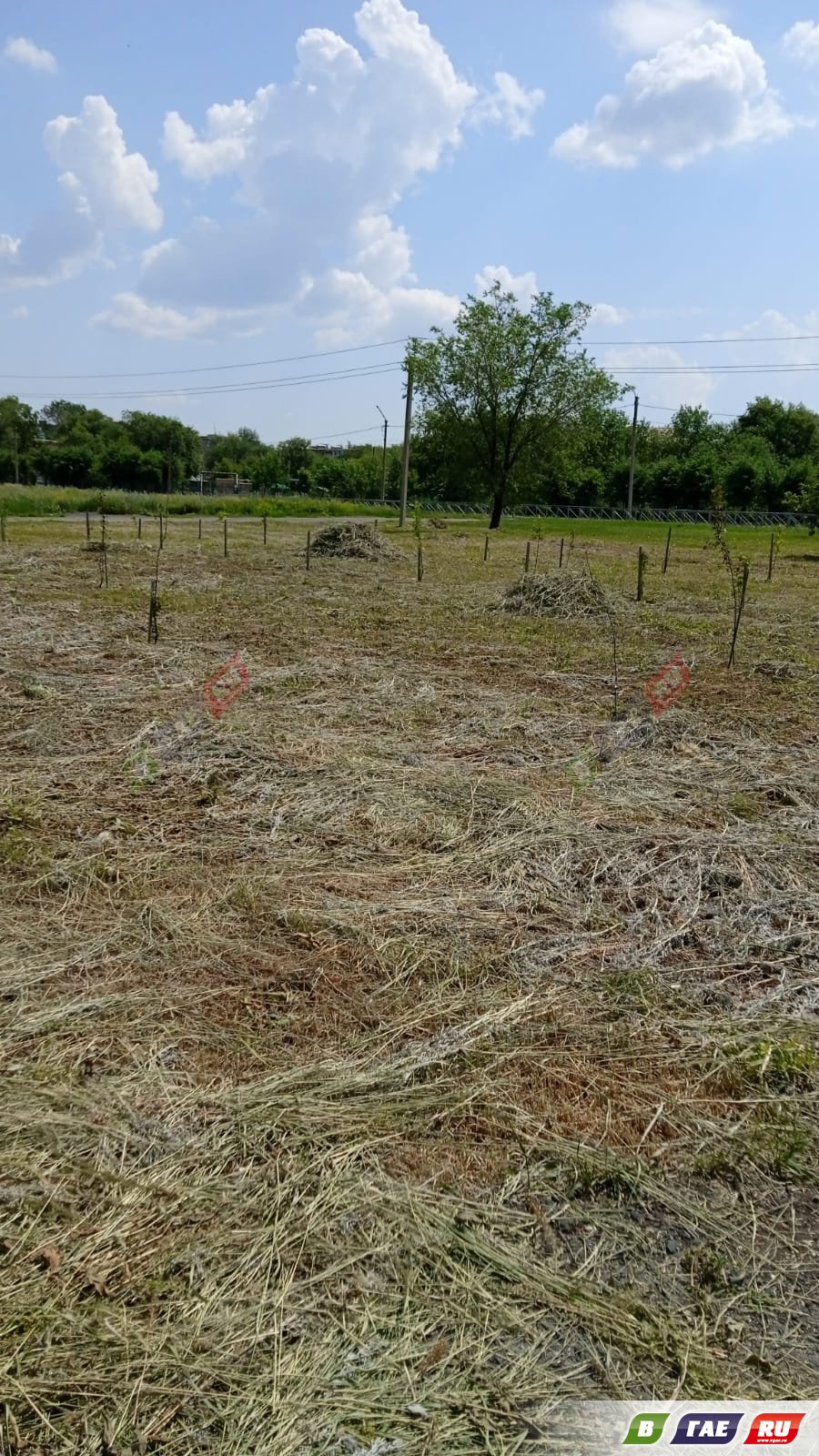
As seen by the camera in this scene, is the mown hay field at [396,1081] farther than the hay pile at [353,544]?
No

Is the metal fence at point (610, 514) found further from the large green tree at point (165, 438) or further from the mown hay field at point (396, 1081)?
the mown hay field at point (396, 1081)

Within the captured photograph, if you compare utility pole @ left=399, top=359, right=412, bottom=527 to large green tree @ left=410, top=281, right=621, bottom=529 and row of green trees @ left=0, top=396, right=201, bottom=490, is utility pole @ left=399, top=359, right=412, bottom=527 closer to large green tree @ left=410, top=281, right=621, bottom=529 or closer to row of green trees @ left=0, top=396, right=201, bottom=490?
large green tree @ left=410, top=281, right=621, bottom=529

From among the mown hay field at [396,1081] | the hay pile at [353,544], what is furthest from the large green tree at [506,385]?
the mown hay field at [396,1081]

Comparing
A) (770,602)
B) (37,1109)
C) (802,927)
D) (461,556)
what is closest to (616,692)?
(802,927)

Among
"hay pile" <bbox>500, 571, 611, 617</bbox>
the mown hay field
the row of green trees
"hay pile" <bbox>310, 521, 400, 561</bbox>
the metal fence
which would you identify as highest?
the row of green trees

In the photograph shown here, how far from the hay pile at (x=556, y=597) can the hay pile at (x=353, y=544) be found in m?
7.49

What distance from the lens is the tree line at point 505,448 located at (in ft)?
127

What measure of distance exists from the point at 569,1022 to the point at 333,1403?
1.47 metres

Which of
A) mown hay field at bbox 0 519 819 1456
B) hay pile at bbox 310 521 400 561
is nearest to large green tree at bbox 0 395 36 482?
hay pile at bbox 310 521 400 561

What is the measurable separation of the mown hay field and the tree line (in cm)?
572

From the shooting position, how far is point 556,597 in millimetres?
13094

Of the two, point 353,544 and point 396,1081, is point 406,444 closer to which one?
point 353,544

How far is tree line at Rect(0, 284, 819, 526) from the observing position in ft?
127

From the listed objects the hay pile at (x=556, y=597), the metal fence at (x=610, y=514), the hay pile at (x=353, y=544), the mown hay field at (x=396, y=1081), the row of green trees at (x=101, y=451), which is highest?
the row of green trees at (x=101, y=451)
